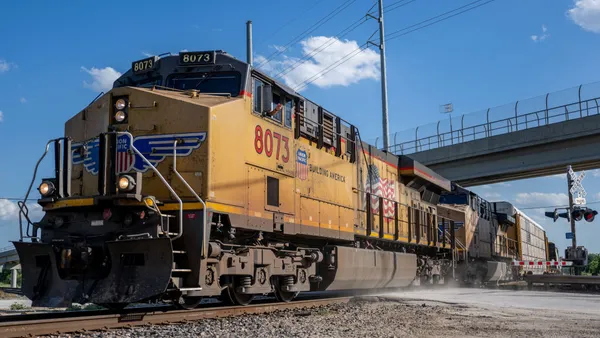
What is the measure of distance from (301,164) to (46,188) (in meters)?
4.31

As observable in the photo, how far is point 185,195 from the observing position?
7.71 m

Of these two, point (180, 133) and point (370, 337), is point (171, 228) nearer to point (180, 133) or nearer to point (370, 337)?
point (180, 133)

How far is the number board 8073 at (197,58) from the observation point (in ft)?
28.2

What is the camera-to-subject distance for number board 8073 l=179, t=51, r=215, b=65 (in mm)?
8602

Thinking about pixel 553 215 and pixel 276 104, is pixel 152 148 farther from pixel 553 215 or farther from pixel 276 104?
pixel 553 215

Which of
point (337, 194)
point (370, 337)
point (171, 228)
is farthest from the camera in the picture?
point (337, 194)

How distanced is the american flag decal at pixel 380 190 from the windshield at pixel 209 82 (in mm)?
5658

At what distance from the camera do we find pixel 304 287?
33.4ft

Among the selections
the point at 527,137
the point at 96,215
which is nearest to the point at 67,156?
the point at 96,215

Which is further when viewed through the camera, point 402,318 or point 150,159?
point 402,318

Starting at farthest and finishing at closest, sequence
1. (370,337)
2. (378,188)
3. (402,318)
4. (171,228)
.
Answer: (378,188), (402,318), (171,228), (370,337)

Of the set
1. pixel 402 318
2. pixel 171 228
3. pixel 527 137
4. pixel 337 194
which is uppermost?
pixel 527 137

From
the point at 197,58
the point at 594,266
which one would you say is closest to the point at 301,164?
the point at 197,58

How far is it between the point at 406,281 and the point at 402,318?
21.0 ft
